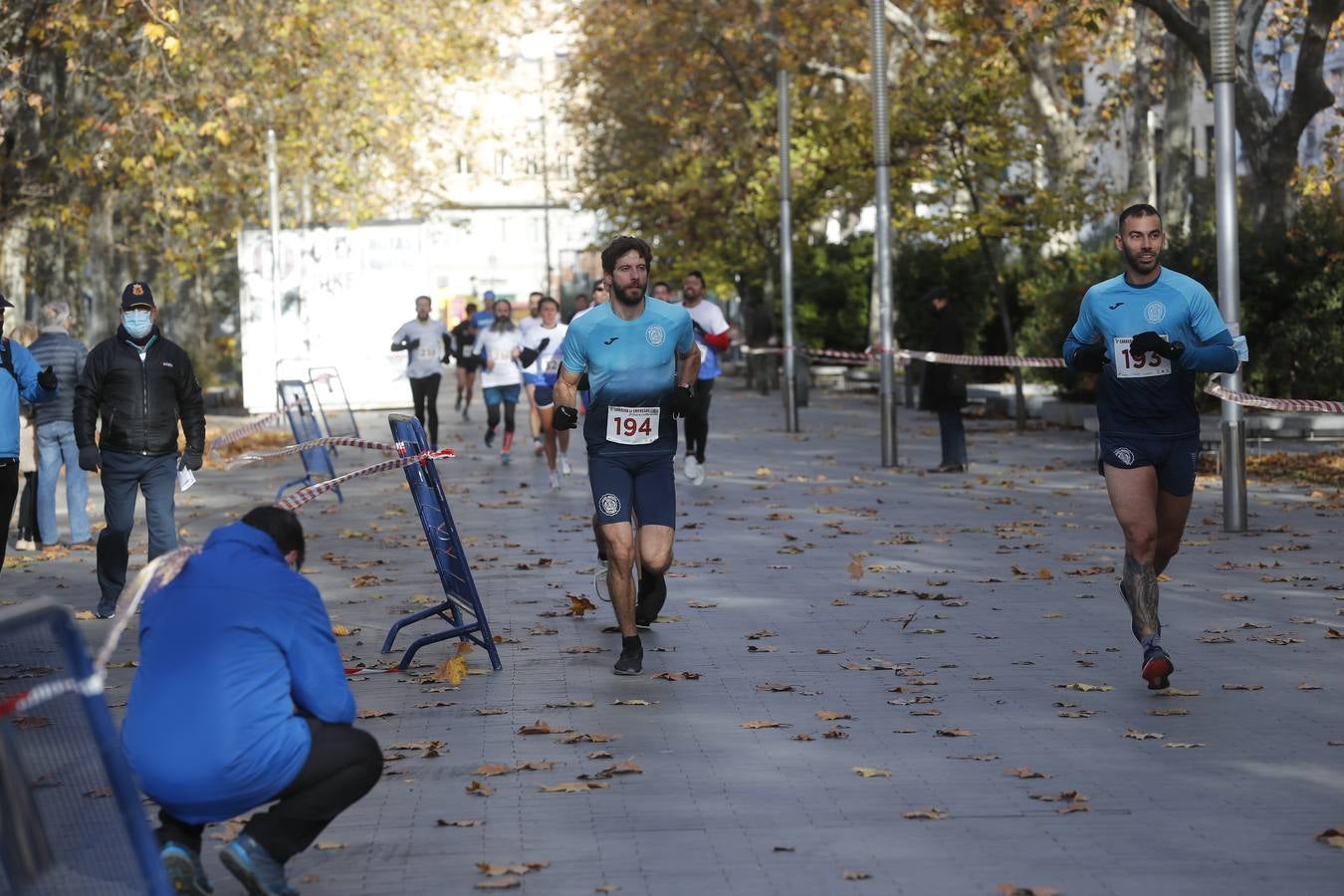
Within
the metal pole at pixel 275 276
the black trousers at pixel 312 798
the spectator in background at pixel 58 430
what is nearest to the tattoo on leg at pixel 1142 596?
the black trousers at pixel 312 798

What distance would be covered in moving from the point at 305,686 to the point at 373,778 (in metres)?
0.37

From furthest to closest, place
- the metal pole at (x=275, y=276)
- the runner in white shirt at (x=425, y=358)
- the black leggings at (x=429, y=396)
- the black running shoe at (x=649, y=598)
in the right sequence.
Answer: the metal pole at (x=275, y=276) < the runner in white shirt at (x=425, y=358) < the black leggings at (x=429, y=396) < the black running shoe at (x=649, y=598)

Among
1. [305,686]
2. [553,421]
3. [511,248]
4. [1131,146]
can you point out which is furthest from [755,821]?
[511,248]

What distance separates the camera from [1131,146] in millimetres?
33656

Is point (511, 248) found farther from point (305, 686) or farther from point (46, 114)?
point (305, 686)

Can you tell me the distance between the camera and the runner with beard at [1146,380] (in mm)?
8609

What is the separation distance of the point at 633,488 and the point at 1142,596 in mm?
2325

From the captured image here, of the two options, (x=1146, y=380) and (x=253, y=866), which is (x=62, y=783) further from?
(x=1146, y=380)

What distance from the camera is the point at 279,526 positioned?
5.56 meters

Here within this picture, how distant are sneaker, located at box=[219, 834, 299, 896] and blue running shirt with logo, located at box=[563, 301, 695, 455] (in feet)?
14.0

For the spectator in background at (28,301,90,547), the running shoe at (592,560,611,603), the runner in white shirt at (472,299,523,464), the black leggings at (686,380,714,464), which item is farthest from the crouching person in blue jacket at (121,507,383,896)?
the runner in white shirt at (472,299,523,464)

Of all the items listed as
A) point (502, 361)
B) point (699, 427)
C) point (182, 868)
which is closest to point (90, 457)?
point (182, 868)

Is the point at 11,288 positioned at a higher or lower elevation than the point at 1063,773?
higher

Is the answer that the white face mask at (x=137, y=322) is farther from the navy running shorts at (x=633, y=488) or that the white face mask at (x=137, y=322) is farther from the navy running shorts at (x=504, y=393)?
the navy running shorts at (x=504, y=393)
